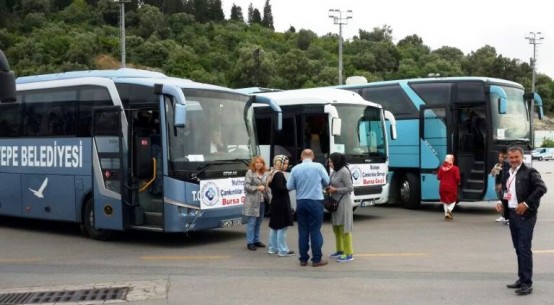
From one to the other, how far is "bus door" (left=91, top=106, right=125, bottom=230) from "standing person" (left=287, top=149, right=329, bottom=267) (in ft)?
12.7

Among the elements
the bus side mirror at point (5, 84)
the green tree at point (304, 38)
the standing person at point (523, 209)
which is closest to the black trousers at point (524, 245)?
the standing person at point (523, 209)

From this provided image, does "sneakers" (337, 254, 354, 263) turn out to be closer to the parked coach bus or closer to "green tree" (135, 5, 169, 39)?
the parked coach bus

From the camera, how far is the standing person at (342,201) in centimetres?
1044

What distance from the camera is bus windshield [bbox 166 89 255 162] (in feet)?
→ 39.2

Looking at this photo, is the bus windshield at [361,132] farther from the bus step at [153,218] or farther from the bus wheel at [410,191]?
the bus step at [153,218]

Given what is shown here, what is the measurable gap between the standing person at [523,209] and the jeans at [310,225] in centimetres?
296

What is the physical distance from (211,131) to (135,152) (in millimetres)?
1467

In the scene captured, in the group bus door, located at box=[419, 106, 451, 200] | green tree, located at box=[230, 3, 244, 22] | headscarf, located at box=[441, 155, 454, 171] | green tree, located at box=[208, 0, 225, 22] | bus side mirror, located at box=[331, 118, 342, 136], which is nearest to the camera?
bus side mirror, located at box=[331, 118, 342, 136]

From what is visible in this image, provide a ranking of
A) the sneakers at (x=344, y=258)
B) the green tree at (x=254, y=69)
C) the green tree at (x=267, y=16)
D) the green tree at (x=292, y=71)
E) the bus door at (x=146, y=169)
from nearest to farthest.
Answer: the sneakers at (x=344, y=258)
the bus door at (x=146, y=169)
the green tree at (x=292, y=71)
the green tree at (x=254, y=69)
the green tree at (x=267, y=16)

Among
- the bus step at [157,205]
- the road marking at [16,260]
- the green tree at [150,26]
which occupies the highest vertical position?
the green tree at [150,26]

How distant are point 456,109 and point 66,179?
1033 cm

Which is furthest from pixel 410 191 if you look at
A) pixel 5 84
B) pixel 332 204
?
pixel 5 84

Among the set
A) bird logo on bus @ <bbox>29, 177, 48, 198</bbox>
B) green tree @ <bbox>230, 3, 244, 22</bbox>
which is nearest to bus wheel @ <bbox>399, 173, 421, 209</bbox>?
bird logo on bus @ <bbox>29, 177, 48, 198</bbox>

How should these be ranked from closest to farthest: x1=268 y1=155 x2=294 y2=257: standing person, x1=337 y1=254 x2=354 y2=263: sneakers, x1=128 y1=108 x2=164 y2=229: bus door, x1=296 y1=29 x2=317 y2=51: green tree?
x1=337 y1=254 x2=354 y2=263: sneakers, x1=268 y1=155 x2=294 y2=257: standing person, x1=128 y1=108 x2=164 y2=229: bus door, x1=296 y1=29 x2=317 y2=51: green tree
